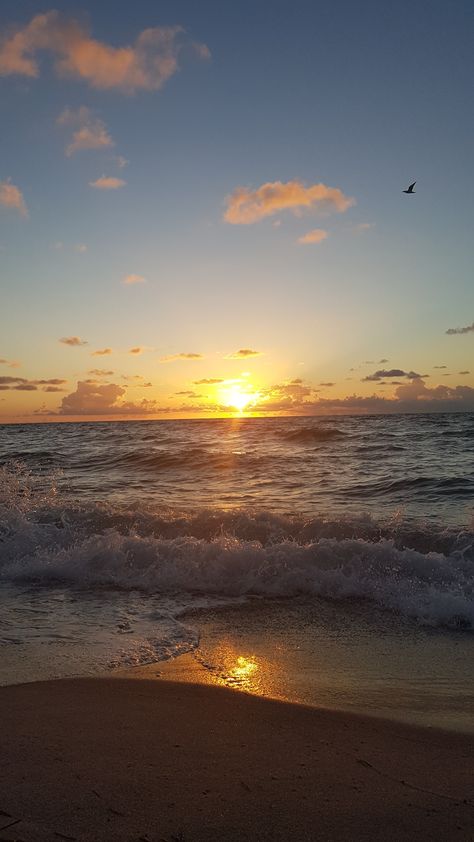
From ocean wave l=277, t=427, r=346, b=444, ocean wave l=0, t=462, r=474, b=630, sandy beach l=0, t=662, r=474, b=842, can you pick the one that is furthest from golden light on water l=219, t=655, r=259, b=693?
ocean wave l=277, t=427, r=346, b=444

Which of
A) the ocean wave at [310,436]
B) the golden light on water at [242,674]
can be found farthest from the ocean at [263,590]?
the ocean wave at [310,436]

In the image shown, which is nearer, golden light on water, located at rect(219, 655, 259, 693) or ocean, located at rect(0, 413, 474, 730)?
golden light on water, located at rect(219, 655, 259, 693)

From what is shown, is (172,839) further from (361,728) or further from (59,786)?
(361,728)

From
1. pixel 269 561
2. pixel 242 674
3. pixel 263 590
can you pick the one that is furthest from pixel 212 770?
pixel 269 561

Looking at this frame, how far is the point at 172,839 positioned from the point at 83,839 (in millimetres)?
423

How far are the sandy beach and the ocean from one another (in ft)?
1.36

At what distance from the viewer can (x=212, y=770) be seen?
3236mm

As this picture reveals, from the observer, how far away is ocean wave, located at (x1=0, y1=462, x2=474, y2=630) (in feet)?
24.6

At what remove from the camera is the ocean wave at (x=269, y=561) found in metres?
7.49

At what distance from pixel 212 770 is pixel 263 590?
4.57 m

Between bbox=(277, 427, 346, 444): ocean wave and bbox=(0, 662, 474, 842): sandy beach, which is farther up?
bbox=(277, 427, 346, 444): ocean wave

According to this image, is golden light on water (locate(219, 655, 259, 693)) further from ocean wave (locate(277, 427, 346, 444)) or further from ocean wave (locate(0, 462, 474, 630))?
ocean wave (locate(277, 427, 346, 444))

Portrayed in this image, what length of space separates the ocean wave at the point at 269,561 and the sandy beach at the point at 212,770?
10.4ft

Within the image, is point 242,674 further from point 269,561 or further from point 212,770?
point 269,561
